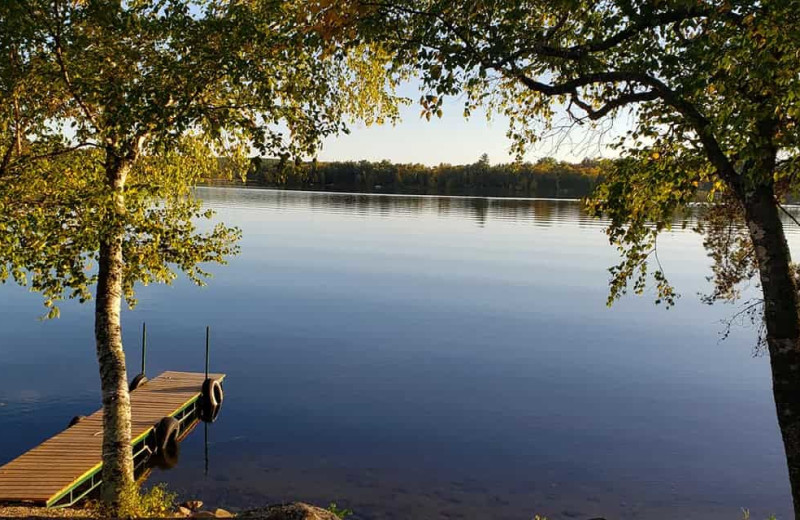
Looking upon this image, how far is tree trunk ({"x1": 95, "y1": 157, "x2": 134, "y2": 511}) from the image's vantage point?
12.3 metres

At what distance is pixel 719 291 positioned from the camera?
71.9ft

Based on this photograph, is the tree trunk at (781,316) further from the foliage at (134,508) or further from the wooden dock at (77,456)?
the wooden dock at (77,456)

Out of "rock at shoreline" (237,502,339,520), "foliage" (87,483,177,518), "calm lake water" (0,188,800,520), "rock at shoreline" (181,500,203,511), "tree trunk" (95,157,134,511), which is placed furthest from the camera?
"calm lake water" (0,188,800,520)

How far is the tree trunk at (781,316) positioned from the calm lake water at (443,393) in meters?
12.3

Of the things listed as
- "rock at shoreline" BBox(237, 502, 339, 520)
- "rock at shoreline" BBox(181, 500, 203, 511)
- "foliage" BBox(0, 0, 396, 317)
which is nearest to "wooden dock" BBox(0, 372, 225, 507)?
"rock at shoreline" BBox(181, 500, 203, 511)

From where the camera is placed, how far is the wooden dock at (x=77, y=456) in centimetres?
1664

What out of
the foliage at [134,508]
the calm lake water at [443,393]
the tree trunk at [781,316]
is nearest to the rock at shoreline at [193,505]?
the calm lake water at [443,393]

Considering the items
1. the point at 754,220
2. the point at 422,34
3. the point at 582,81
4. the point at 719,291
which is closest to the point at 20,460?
the point at 422,34

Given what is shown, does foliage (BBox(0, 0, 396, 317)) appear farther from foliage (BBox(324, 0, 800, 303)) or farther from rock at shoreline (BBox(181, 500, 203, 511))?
rock at shoreline (BBox(181, 500, 203, 511))

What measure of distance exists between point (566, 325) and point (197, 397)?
2758cm

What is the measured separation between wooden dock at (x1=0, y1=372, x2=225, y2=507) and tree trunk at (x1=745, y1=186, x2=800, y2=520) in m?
16.8

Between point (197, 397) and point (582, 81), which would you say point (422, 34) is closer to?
point (582, 81)

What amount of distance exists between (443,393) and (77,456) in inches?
673

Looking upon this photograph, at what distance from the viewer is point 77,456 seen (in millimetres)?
19062
